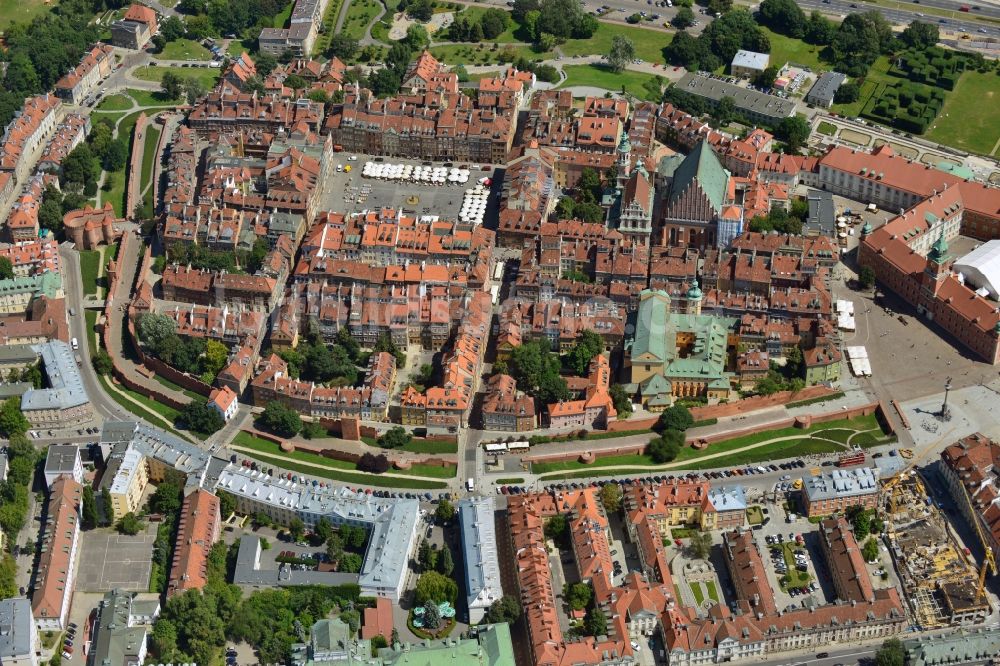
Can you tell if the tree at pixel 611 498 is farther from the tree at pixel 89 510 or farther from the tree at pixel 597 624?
the tree at pixel 89 510

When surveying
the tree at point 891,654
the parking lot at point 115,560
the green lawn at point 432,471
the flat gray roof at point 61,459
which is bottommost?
the green lawn at point 432,471

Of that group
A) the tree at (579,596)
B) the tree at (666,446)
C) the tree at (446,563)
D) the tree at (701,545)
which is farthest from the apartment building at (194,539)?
the tree at (701,545)

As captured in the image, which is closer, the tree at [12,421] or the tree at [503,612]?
the tree at [503,612]

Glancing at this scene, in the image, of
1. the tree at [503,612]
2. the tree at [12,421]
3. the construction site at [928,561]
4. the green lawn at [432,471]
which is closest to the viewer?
the tree at [503,612]

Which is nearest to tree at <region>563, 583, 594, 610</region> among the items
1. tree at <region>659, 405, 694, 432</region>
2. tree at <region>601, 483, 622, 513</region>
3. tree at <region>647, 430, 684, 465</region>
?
tree at <region>601, 483, 622, 513</region>

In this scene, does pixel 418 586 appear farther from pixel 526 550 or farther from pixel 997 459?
pixel 997 459

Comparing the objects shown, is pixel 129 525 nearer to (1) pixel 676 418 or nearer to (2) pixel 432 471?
(2) pixel 432 471

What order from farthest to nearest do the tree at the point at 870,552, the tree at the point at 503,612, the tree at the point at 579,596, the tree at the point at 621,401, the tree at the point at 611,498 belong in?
the tree at the point at 621,401 < the tree at the point at 611,498 < the tree at the point at 870,552 < the tree at the point at 579,596 < the tree at the point at 503,612

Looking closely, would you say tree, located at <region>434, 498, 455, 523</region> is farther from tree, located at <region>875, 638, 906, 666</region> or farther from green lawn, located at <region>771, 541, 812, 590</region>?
tree, located at <region>875, 638, 906, 666</region>
